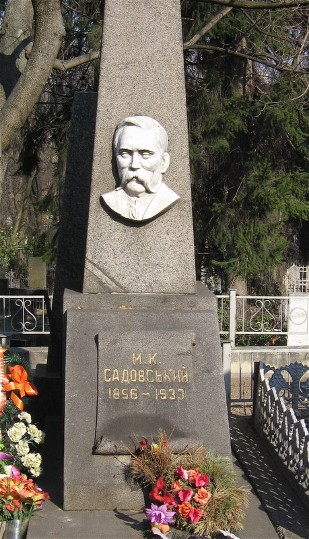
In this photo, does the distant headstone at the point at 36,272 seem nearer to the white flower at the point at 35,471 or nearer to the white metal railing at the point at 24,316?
the white metal railing at the point at 24,316

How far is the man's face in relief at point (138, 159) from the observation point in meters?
4.45

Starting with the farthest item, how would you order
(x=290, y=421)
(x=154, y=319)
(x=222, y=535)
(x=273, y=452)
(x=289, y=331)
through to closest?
(x=289, y=331), (x=273, y=452), (x=290, y=421), (x=154, y=319), (x=222, y=535)

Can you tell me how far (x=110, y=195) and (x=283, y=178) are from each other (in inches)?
362

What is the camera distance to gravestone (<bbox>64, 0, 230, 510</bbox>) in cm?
422

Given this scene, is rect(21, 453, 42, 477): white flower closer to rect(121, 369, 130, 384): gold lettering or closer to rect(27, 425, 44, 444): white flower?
rect(27, 425, 44, 444): white flower

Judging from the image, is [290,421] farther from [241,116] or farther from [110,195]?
[241,116]

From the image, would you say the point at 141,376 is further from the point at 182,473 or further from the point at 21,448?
the point at 21,448

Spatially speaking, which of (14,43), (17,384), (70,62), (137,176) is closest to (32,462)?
(17,384)

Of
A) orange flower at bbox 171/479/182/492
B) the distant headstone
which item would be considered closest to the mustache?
orange flower at bbox 171/479/182/492

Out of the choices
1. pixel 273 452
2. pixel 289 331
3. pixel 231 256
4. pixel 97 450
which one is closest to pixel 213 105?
pixel 231 256

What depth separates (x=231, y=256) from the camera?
1376 cm

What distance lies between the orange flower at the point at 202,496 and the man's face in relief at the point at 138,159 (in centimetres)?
170

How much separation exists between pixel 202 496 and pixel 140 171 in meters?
1.83

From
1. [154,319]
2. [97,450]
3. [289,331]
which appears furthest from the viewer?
[289,331]
